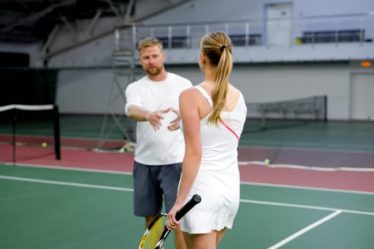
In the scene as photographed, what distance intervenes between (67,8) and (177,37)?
7.19m

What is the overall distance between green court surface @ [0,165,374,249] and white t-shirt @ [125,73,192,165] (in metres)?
1.82

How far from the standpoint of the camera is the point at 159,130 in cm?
438

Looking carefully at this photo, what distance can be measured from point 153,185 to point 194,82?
24.8m

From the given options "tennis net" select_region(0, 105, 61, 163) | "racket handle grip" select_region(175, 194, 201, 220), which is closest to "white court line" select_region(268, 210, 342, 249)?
"racket handle grip" select_region(175, 194, 201, 220)

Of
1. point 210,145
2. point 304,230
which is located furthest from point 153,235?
point 304,230

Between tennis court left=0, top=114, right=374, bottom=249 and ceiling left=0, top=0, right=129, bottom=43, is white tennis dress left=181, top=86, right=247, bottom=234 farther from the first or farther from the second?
ceiling left=0, top=0, right=129, bottom=43

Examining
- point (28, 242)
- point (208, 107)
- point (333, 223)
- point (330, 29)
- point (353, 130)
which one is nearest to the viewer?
point (208, 107)

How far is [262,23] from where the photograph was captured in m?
26.6

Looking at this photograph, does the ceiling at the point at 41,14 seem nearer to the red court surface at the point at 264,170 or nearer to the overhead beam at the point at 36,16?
the overhead beam at the point at 36,16

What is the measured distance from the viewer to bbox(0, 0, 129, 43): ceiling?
29.5 meters

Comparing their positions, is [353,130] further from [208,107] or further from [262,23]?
[208,107]

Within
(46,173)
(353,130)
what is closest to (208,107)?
(46,173)

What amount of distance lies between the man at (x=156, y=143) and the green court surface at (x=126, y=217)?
1606 mm

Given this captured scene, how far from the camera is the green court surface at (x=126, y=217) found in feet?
19.7
